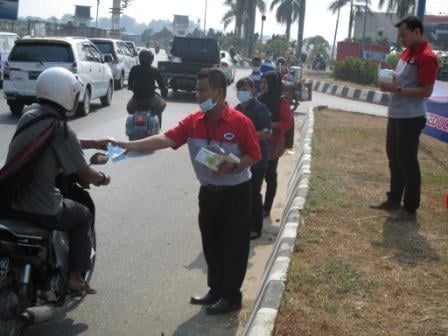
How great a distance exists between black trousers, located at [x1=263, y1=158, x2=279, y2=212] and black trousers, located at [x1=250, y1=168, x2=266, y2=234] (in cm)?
74

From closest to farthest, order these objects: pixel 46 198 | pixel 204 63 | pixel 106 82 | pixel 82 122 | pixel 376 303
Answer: pixel 46 198, pixel 376 303, pixel 82 122, pixel 106 82, pixel 204 63

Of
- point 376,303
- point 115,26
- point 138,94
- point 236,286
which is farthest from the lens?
point 115,26

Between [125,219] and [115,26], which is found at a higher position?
[115,26]

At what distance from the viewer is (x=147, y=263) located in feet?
19.9

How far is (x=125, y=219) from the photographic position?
7.49 metres

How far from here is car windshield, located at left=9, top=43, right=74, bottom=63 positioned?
15.9 metres

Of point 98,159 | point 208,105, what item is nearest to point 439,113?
point 208,105

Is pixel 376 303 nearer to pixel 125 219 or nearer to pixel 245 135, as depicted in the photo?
pixel 245 135

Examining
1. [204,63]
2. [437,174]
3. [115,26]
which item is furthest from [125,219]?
[115,26]

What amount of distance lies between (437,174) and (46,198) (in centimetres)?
694

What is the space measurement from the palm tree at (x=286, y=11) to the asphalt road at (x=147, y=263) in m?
71.1

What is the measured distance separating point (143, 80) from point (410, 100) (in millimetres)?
6471

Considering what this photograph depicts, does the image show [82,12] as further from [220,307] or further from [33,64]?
[220,307]

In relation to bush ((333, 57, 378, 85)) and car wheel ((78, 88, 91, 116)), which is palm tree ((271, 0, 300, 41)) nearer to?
bush ((333, 57, 378, 85))
